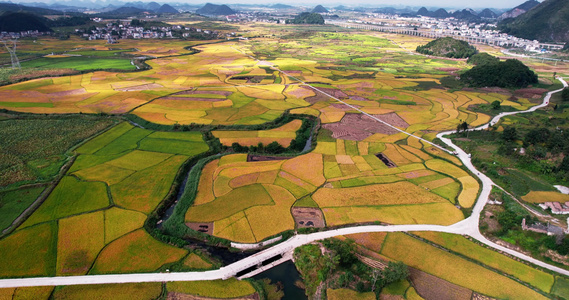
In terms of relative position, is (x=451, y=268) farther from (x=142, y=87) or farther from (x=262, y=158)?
(x=142, y=87)

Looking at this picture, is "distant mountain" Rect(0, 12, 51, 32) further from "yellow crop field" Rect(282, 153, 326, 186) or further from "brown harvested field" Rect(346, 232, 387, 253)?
"brown harvested field" Rect(346, 232, 387, 253)

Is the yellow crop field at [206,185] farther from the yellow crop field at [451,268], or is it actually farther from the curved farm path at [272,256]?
the yellow crop field at [451,268]

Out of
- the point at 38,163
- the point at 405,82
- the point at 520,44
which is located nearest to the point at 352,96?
the point at 405,82

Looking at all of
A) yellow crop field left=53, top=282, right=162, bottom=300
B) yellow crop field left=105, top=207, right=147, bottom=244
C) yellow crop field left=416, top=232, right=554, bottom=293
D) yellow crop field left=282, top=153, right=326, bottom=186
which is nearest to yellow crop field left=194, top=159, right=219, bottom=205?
yellow crop field left=105, top=207, right=147, bottom=244

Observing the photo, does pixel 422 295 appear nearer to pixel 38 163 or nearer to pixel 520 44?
pixel 38 163

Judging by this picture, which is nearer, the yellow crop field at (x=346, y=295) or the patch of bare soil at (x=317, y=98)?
the yellow crop field at (x=346, y=295)

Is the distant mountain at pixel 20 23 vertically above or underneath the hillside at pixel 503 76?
above

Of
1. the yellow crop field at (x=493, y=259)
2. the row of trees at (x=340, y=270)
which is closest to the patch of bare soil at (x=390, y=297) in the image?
the row of trees at (x=340, y=270)
